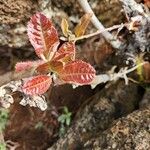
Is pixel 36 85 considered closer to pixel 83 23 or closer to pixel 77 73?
pixel 77 73

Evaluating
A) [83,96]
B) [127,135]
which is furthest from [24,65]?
[83,96]

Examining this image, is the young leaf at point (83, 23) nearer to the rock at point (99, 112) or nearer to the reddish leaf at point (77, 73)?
the reddish leaf at point (77, 73)

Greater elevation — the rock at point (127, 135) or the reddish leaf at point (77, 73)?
the reddish leaf at point (77, 73)

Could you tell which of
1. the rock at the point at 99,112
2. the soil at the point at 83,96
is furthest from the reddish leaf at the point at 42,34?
the rock at the point at 99,112

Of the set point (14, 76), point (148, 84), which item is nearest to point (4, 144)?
point (14, 76)

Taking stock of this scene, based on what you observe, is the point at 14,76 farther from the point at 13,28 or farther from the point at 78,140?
the point at 78,140

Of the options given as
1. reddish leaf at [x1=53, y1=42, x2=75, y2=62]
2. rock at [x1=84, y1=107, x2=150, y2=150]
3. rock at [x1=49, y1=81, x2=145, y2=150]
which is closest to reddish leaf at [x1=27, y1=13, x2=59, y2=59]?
reddish leaf at [x1=53, y1=42, x2=75, y2=62]
